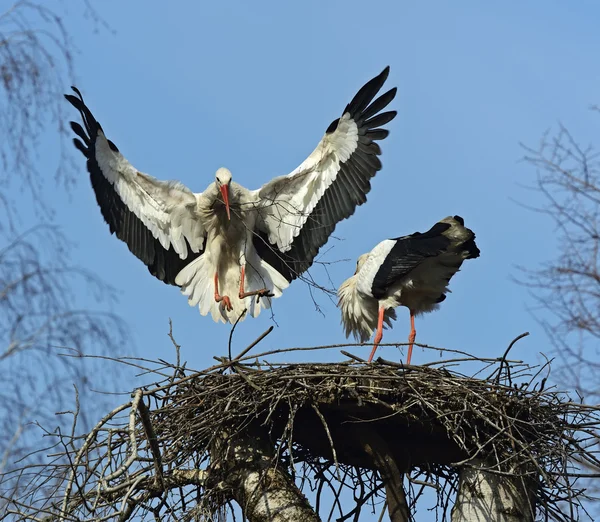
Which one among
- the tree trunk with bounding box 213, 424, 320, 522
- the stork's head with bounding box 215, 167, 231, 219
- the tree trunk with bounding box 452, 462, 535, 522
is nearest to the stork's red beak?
the stork's head with bounding box 215, 167, 231, 219

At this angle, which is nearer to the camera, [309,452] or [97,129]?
[309,452]

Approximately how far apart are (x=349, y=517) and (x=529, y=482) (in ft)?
3.76

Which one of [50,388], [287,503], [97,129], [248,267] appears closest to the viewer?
[50,388]

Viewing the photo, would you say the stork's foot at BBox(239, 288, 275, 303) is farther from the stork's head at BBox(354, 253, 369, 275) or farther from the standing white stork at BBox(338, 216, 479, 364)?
the stork's head at BBox(354, 253, 369, 275)

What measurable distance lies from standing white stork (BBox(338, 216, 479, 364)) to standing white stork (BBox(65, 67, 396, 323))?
0.56 metres

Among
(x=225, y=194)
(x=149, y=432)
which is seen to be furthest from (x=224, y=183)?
(x=149, y=432)

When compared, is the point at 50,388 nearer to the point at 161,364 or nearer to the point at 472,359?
the point at 161,364

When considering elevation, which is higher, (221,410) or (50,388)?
(221,410)

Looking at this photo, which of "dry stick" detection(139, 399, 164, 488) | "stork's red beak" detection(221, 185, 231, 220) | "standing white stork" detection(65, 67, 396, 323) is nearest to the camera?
"dry stick" detection(139, 399, 164, 488)

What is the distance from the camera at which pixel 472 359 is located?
666 centimetres

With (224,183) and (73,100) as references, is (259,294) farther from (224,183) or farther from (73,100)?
(73,100)

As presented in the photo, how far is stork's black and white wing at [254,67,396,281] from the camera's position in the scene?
904 centimetres

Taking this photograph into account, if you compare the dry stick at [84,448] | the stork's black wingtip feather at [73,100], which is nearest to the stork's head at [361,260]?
the stork's black wingtip feather at [73,100]

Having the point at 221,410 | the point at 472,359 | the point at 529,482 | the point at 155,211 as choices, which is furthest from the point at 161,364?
the point at 155,211
